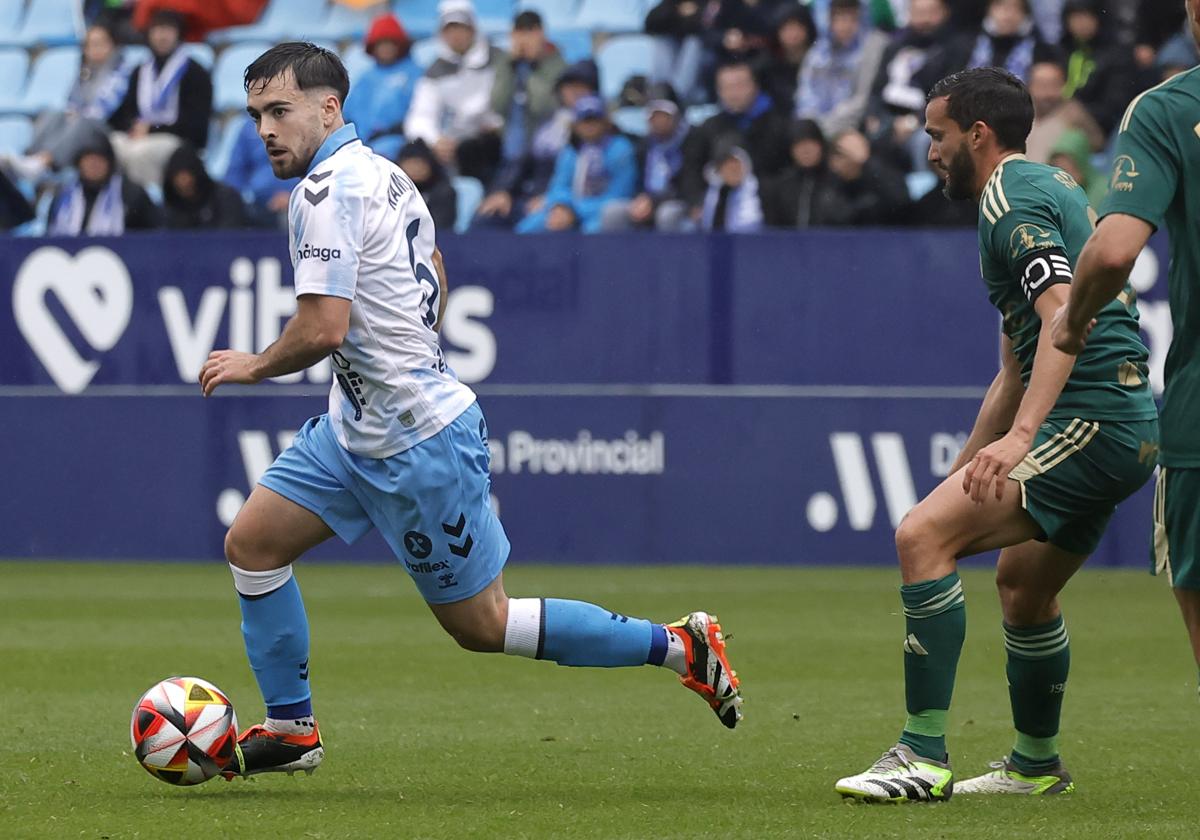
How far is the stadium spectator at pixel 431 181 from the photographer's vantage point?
15.6 metres

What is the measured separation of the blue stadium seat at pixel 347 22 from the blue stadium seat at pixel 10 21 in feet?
10.4

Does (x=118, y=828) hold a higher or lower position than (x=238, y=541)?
lower

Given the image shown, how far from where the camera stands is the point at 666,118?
16016mm

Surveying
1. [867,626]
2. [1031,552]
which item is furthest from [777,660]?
[1031,552]

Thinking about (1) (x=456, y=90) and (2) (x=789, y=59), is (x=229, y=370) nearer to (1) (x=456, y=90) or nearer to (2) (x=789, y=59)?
(2) (x=789, y=59)

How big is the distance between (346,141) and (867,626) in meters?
5.75

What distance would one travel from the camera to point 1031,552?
6031 mm

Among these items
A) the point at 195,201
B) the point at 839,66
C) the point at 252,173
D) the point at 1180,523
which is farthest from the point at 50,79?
the point at 1180,523

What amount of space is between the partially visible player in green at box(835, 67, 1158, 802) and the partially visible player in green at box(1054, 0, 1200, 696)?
2.79 ft

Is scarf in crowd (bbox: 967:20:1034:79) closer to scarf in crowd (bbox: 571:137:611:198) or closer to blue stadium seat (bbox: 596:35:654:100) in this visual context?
scarf in crowd (bbox: 571:137:611:198)

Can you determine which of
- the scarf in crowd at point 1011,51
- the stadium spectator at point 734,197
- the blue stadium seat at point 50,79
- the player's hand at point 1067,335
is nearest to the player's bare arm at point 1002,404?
the player's hand at point 1067,335

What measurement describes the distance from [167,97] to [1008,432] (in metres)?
13.0

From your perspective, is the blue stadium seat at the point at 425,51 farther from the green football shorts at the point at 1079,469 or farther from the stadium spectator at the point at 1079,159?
the green football shorts at the point at 1079,469

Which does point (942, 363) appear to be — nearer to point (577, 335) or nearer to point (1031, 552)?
point (577, 335)
